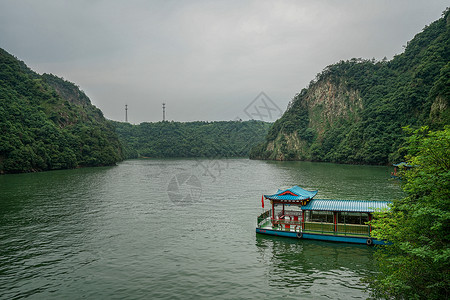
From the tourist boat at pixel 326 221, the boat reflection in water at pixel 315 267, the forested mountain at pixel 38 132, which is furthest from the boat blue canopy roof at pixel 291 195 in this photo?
the forested mountain at pixel 38 132

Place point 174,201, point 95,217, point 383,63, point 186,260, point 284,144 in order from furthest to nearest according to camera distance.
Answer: point 284,144, point 383,63, point 174,201, point 95,217, point 186,260

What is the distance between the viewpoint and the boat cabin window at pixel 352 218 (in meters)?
24.1

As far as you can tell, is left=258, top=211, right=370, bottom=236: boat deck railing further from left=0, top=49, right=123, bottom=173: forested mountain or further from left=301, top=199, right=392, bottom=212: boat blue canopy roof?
left=0, top=49, right=123, bottom=173: forested mountain

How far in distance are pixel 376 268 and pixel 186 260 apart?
42.4 ft

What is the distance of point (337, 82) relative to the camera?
171m

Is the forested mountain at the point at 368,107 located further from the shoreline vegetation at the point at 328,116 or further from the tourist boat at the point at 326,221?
the tourist boat at the point at 326,221

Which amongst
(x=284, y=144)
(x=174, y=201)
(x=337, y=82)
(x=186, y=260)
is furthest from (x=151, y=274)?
(x=337, y=82)

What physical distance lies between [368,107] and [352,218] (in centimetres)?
13108

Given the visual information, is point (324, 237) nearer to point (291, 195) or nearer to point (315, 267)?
point (291, 195)

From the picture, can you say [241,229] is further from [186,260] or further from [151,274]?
[151,274]

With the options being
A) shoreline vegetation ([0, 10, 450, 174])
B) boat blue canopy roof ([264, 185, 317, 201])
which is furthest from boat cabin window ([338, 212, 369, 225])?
shoreline vegetation ([0, 10, 450, 174])

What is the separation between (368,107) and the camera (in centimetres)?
13950

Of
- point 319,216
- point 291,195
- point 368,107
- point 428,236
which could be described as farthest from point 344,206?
point 368,107

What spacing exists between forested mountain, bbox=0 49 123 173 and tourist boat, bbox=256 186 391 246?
8224 centimetres
